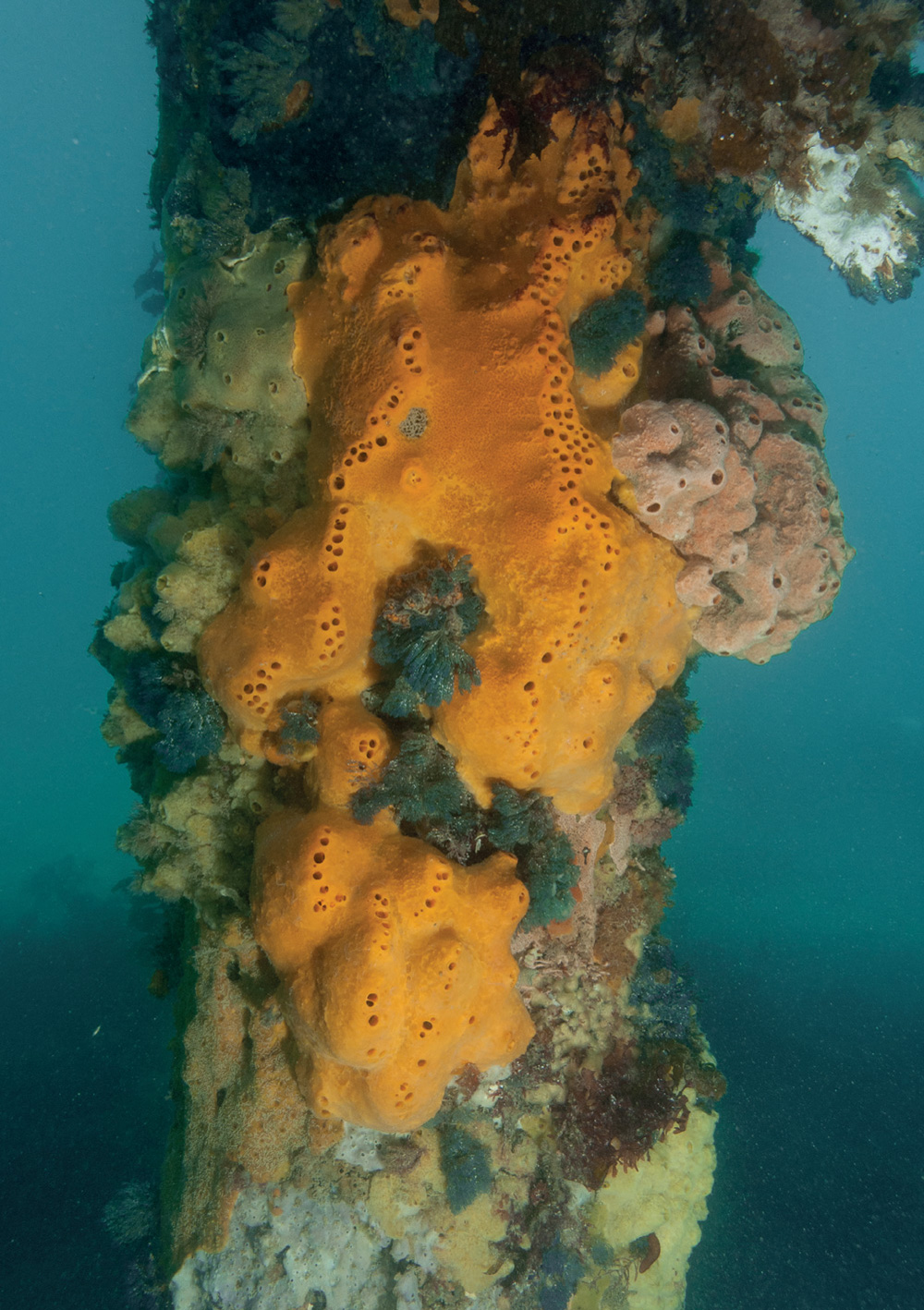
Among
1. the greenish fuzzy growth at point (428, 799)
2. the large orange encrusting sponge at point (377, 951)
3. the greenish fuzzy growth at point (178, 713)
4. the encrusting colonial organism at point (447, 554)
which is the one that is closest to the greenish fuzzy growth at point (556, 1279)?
the encrusting colonial organism at point (447, 554)

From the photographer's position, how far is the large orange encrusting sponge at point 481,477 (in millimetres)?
4633

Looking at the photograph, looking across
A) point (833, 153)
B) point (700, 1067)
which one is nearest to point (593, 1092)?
point (700, 1067)

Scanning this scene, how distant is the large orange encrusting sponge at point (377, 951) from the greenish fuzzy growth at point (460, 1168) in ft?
4.85

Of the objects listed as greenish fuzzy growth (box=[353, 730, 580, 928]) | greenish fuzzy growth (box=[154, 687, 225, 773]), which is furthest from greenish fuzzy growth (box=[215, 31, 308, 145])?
greenish fuzzy growth (box=[353, 730, 580, 928])

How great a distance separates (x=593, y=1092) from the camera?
7215 millimetres

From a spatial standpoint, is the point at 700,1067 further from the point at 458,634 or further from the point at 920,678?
the point at 920,678

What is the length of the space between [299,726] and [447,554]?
1.85 meters

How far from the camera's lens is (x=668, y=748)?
22.3ft

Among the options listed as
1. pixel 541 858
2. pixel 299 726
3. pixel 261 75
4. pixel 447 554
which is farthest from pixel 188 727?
pixel 261 75

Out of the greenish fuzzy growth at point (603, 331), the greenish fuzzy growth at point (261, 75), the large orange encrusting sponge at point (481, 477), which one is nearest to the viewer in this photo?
the large orange encrusting sponge at point (481, 477)

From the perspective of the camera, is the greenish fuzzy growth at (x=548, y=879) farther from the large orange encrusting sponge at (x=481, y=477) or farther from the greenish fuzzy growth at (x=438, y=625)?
the greenish fuzzy growth at (x=438, y=625)

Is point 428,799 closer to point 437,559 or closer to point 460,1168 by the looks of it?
point 437,559

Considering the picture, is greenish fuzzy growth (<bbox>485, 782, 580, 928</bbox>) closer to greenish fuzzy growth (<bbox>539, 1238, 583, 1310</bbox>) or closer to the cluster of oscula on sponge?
the cluster of oscula on sponge

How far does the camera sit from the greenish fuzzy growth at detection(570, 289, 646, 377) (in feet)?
17.0
